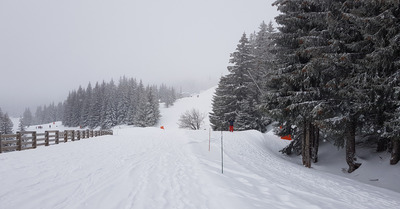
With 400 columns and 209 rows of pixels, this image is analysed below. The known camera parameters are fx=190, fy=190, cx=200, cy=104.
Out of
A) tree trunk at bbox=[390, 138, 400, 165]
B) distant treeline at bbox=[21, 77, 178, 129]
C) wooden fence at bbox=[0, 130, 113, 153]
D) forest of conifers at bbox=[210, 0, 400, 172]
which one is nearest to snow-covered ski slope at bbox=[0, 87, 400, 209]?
wooden fence at bbox=[0, 130, 113, 153]

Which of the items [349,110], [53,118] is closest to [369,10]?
[349,110]

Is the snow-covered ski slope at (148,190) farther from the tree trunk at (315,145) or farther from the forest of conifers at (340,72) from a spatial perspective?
the tree trunk at (315,145)

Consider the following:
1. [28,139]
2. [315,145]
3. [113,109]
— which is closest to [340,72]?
[315,145]

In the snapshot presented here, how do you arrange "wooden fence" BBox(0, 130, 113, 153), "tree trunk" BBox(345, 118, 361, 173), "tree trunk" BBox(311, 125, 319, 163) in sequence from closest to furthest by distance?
1. "tree trunk" BBox(345, 118, 361, 173)
2. "wooden fence" BBox(0, 130, 113, 153)
3. "tree trunk" BBox(311, 125, 319, 163)

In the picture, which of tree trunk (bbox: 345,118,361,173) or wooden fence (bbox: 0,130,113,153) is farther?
wooden fence (bbox: 0,130,113,153)

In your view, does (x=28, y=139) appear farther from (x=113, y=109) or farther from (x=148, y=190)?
(x=113, y=109)

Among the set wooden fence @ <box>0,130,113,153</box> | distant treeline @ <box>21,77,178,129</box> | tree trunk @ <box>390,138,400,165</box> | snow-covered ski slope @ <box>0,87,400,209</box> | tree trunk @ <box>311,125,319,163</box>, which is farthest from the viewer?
distant treeline @ <box>21,77,178,129</box>

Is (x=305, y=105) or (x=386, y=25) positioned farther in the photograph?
(x=305, y=105)

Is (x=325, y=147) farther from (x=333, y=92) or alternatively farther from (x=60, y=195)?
(x=60, y=195)

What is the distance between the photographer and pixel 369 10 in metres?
8.26

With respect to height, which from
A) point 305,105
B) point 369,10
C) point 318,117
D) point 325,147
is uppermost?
point 369,10

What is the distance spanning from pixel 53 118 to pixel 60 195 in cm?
13372

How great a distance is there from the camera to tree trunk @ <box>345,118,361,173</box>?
9969 mm

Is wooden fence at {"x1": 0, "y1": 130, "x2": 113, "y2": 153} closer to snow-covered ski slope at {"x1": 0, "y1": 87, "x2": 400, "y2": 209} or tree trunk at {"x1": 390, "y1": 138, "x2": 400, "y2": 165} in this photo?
snow-covered ski slope at {"x1": 0, "y1": 87, "x2": 400, "y2": 209}
